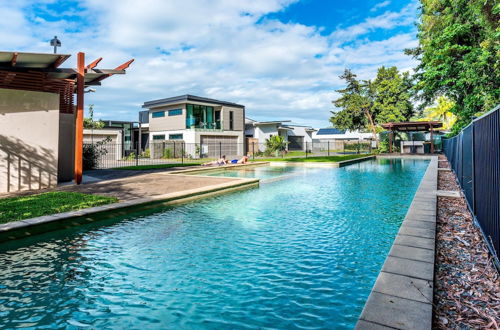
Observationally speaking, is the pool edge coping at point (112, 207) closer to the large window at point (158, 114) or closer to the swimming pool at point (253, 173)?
the swimming pool at point (253, 173)

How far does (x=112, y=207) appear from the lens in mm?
6199

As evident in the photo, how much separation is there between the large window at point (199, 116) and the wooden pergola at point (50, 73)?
17.8 metres

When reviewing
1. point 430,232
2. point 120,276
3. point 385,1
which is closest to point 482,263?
point 430,232

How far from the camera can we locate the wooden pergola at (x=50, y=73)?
7.69 meters

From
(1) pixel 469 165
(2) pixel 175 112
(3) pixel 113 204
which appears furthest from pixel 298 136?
(3) pixel 113 204

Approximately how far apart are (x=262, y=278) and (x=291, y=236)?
1679 mm

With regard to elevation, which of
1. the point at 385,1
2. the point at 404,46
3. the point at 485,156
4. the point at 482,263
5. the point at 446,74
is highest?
the point at 404,46

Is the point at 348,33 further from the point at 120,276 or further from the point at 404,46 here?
the point at 120,276

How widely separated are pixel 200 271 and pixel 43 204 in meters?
4.61

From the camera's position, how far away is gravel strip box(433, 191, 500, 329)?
7.25 ft

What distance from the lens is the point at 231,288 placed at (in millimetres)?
3270

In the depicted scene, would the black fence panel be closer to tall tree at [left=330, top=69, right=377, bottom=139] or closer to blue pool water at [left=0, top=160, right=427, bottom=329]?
blue pool water at [left=0, top=160, right=427, bottom=329]

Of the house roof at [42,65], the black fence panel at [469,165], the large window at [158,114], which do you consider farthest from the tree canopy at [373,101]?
the house roof at [42,65]

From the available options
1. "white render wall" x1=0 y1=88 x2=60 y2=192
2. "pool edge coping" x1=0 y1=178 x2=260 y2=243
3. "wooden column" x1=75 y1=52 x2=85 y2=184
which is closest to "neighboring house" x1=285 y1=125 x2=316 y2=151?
"pool edge coping" x1=0 y1=178 x2=260 y2=243
